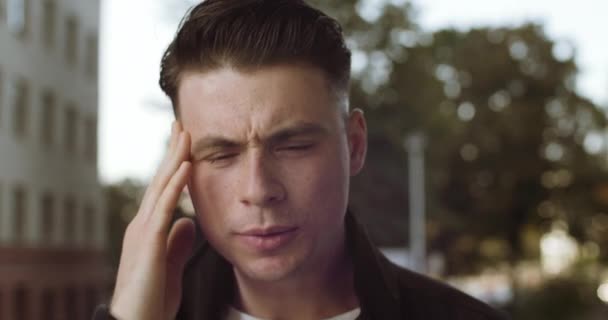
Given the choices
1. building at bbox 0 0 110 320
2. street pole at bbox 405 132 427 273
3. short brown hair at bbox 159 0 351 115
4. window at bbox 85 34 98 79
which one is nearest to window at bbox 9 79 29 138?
building at bbox 0 0 110 320

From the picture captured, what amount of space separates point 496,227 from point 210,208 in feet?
128

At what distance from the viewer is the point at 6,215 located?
31641 mm

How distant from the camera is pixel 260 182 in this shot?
204 cm

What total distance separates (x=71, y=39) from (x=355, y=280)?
39.8m

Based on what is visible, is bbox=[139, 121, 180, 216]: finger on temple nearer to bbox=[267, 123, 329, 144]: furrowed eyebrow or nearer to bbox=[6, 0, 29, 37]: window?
bbox=[267, 123, 329, 144]: furrowed eyebrow

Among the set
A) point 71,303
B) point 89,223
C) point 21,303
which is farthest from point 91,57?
point 21,303

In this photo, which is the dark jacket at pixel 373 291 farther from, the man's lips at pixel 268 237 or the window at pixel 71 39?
the window at pixel 71 39

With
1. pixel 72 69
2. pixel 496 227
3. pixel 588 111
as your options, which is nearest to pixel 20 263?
pixel 72 69

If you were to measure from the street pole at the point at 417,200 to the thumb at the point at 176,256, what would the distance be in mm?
29741

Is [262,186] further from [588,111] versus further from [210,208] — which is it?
[588,111]

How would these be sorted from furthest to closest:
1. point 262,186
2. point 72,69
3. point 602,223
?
1. point 602,223
2. point 72,69
3. point 262,186

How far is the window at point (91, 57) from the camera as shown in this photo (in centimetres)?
4291

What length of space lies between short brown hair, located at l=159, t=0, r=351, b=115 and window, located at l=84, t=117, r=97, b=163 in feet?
135

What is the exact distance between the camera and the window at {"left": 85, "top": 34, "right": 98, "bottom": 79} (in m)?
42.9
